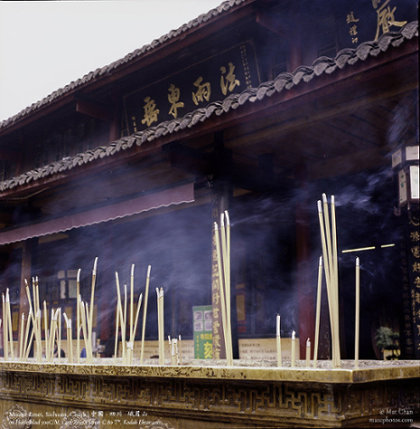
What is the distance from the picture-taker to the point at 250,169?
4859 millimetres

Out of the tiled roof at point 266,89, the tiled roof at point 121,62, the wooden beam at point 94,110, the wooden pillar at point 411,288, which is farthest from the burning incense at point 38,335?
the wooden beam at point 94,110

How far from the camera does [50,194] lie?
21.2ft

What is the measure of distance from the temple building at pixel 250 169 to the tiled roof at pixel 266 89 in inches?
0.4

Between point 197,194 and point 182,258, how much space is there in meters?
1.31

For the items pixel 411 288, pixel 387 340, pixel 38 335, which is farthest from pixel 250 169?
pixel 387 340

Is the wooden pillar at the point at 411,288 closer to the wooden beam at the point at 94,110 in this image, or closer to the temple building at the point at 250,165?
the temple building at the point at 250,165

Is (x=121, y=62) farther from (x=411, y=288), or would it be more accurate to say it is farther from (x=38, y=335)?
(x=411, y=288)

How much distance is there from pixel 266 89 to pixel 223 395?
2.19 metres

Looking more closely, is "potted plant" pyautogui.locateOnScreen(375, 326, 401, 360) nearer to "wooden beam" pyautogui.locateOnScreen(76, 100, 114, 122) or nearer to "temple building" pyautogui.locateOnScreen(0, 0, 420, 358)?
"temple building" pyautogui.locateOnScreen(0, 0, 420, 358)

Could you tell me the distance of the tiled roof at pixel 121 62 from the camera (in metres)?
5.45

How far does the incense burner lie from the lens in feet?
6.67

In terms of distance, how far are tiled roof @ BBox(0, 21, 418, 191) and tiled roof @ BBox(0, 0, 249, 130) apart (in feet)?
5.89

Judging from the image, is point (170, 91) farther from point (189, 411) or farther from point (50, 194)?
point (189, 411)

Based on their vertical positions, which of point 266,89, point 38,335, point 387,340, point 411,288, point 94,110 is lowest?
point 387,340
